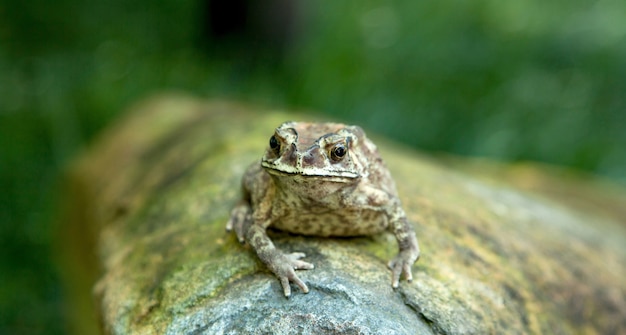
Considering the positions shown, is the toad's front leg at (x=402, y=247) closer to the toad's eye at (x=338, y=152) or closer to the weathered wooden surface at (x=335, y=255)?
the weathered wooden surface at (x=335, y=255)

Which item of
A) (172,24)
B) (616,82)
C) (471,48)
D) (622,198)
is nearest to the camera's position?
(622,198)

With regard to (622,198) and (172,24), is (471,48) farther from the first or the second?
(172,24)

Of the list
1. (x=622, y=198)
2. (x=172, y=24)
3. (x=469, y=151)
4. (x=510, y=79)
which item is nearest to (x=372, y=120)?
(x=469, y=151)

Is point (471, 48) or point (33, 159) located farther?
point (471, 48)

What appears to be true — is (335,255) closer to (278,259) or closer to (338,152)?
(278,259)

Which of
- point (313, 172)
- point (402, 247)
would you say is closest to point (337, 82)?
point (402, 247)

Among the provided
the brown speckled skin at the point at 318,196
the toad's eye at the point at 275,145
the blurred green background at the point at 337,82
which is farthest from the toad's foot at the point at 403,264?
the blurred green background at the point at 337,82
